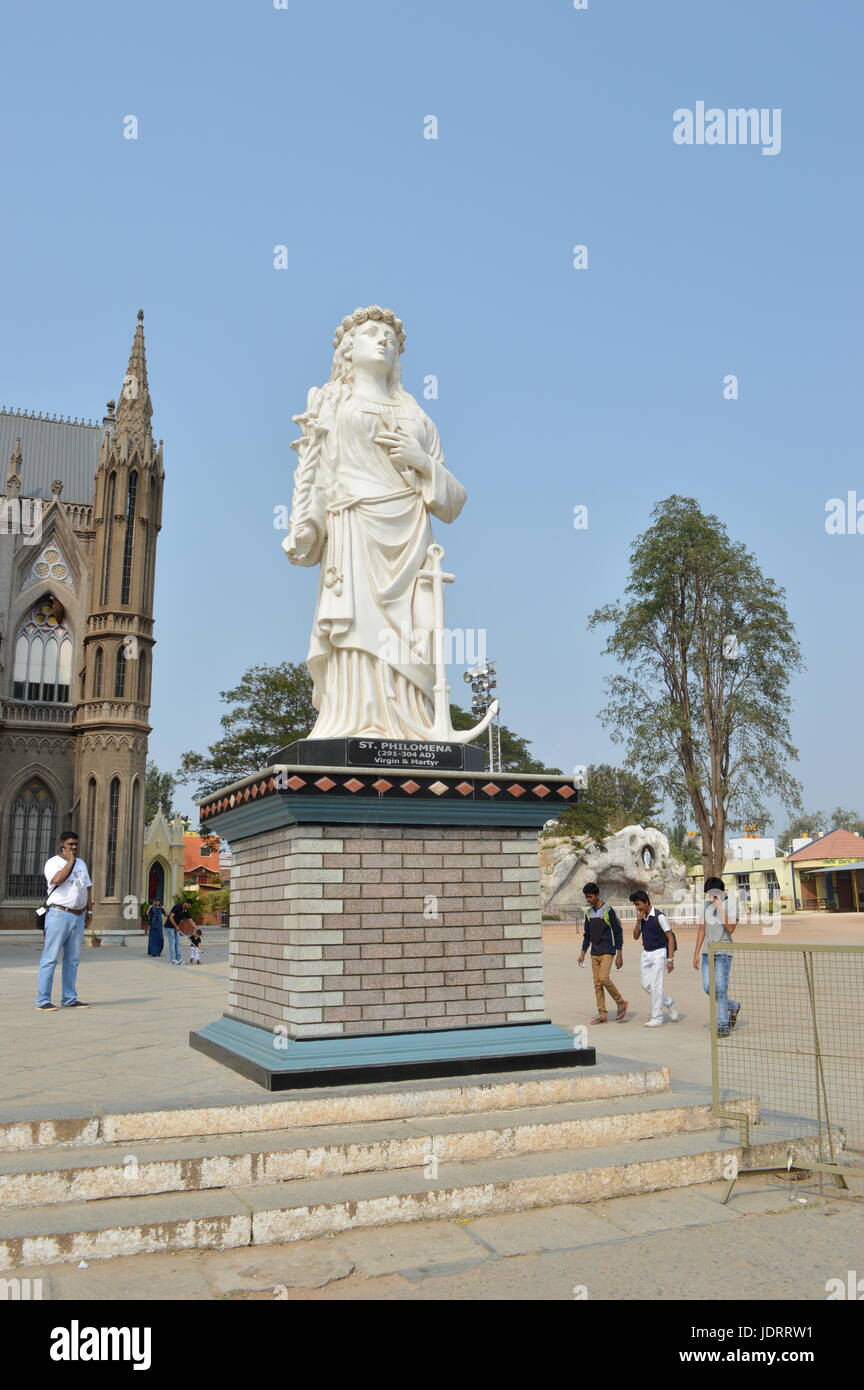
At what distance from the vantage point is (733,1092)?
258 inches

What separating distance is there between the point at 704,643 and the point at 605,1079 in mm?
29720

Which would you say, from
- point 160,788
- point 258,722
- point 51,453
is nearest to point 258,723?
point 258,722

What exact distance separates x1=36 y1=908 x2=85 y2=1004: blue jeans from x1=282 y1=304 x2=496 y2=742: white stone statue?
4.50m

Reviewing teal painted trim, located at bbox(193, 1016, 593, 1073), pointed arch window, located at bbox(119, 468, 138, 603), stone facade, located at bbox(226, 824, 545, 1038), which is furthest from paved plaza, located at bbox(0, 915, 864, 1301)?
pointed arch window, located at bbox(119, 468, 138, 603)

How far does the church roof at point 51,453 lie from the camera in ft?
165

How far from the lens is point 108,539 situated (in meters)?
44.3

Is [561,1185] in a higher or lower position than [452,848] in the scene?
lower

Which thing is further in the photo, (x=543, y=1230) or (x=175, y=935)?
(x=175, y=935)

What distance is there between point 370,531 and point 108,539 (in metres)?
39.6

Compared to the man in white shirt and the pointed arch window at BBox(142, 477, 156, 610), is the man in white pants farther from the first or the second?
the pointed arch window at BBox(142, 477, 156, 610)

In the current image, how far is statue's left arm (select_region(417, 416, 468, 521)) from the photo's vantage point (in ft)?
26.2

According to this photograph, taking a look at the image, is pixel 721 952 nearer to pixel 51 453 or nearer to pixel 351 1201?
pixel 351 1201
